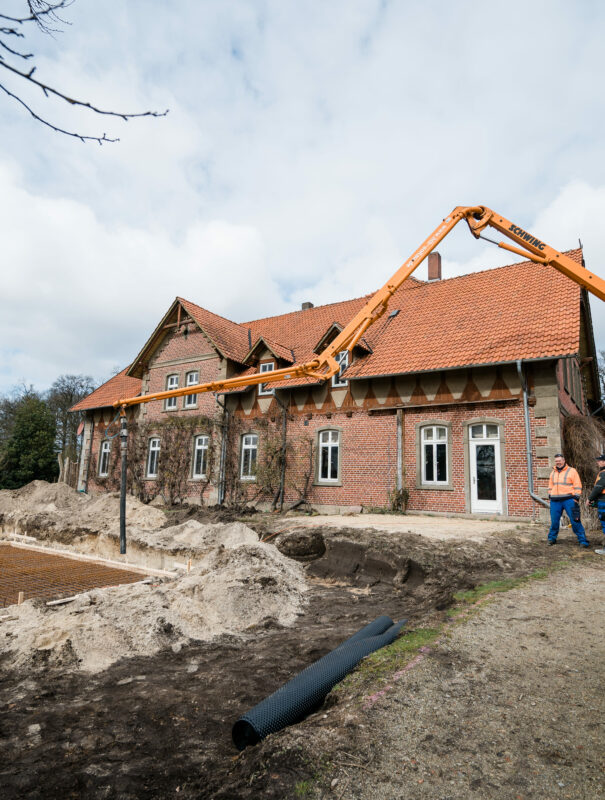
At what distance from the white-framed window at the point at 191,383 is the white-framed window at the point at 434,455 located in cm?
1056

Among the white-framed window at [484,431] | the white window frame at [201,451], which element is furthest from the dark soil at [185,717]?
the white window frame at [201,451]

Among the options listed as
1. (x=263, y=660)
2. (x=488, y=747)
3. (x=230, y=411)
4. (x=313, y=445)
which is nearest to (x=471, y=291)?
(x=313, y=445)

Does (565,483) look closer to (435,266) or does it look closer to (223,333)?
(435,266)

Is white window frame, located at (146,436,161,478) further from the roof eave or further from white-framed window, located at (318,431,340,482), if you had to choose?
the roof eave

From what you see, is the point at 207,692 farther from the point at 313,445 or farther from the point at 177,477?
the point at 177,477

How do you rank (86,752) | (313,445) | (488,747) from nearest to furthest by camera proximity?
1. (488,747)
2. (86,752)
3. (313,445)

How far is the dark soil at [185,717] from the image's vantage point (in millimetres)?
2719

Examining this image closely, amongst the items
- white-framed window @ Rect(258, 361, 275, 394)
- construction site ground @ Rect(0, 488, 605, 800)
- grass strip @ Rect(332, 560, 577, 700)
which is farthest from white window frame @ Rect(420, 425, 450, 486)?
grass strip @ Rect(332, 560, 577, 700)

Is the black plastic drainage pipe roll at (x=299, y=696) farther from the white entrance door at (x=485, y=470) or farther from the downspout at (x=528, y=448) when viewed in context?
the white entrance door at (x=485, y=470)

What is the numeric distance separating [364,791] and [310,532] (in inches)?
328

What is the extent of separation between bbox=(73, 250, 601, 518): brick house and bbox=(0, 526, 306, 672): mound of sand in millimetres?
7092

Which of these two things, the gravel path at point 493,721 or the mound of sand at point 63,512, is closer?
the gravel path at point 493,721

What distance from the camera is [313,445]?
56.7 ft

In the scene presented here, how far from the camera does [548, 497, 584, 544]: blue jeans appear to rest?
9742 millimetres
